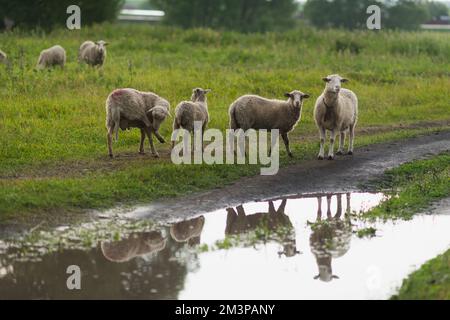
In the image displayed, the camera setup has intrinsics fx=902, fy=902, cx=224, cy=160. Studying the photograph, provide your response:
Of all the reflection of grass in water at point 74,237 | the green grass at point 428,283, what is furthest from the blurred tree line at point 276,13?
the green grass at point 428,283

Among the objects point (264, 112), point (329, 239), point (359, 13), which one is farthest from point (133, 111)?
point (359, 13)

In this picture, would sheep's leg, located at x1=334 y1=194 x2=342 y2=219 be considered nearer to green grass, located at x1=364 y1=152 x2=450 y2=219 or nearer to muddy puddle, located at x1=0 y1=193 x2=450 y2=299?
muddy puddle, located at x1=0 y1=193 x2=450 y2=299

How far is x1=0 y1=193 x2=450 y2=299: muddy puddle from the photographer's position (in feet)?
31.4

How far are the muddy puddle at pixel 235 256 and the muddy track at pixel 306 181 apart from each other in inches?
16.2

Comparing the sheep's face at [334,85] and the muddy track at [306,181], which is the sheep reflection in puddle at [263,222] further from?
the sheep's face at [334,85]

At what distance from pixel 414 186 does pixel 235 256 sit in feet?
16.2

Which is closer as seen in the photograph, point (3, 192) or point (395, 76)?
point (3, 192)

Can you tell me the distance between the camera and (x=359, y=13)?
62.7 m

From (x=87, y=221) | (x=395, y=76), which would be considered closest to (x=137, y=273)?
(x=87, y=221)

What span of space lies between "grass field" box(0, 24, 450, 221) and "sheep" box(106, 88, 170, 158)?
0.63 metres

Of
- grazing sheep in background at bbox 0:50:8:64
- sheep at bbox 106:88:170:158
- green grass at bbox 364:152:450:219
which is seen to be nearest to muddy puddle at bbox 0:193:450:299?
green grass at bbox 364:152:450:219

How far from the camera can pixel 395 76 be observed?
27047mm
